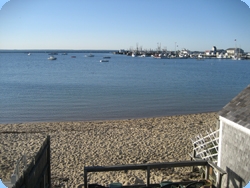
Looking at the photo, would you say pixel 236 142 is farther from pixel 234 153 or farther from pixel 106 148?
pixel 106 148

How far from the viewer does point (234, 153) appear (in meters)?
6.21

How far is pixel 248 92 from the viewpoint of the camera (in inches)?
263

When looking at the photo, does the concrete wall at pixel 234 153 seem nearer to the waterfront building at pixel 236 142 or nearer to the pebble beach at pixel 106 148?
the waterfront building at pixel 236 142

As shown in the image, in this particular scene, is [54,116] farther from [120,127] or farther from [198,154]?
[198,154]

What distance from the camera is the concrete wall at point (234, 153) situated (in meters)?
5.68

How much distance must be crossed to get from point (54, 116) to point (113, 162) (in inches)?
477

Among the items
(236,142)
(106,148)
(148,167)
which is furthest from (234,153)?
(106,148)

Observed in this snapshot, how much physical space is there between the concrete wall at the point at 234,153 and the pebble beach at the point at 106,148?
206cm

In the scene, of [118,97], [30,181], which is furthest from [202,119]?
[30,181]

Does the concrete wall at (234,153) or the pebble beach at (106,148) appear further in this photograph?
the pebble beach at (106,148)

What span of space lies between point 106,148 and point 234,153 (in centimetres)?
660

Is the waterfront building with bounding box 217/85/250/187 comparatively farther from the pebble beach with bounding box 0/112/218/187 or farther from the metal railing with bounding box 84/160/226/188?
the pebble beach with bounding box 0/112/218/187

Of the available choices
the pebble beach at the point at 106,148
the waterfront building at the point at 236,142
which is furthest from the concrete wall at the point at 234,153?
the pebble beach at the point at 106,148

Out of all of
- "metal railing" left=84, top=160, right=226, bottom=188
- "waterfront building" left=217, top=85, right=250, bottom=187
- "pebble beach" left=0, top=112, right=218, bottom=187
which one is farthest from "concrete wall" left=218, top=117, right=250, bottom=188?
"pebble beach" left=0, top=112, right=218, bottom=187
